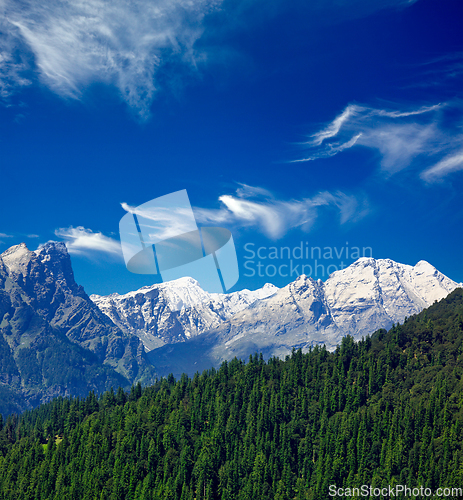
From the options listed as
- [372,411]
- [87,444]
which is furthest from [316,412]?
[87,444]

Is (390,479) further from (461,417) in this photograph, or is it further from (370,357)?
(370,357)

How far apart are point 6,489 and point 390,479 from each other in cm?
8769

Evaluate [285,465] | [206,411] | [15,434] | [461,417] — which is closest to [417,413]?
[461,417]

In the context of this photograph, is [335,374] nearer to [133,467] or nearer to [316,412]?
[316,412]

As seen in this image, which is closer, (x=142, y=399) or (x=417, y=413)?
(x=417, y=413)

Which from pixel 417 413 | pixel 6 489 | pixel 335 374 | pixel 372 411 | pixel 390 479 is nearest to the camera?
pixel 390 479

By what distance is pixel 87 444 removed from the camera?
395 feet

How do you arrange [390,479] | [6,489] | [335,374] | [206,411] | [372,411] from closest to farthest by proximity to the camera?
[390,479] < [6,489] < [372,411] < [206,411] < [335,374]

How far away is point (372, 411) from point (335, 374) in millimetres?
23903

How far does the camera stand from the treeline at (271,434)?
104062 mm

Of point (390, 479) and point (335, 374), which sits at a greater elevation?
point (335, 374)

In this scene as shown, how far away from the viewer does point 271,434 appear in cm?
12731

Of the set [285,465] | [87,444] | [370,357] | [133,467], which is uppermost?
[370,357]

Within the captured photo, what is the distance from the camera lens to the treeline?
104 meters
